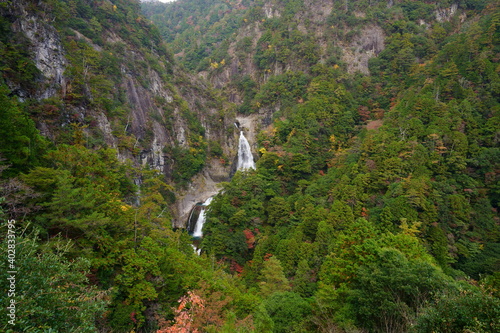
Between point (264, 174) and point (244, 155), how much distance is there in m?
14.5

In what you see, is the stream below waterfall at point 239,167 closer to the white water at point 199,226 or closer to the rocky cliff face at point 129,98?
the white water at point 199,226

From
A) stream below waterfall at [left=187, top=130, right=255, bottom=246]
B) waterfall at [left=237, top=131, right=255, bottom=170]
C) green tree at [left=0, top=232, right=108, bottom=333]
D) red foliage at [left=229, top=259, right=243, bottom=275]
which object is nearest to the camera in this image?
green tree at [left=0, top=232, right=108, bottom=333]

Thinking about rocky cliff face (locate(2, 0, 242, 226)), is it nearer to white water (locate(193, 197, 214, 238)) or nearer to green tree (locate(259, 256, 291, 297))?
white water (locate(193, 197, 214, 238))

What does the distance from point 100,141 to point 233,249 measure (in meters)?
18.1

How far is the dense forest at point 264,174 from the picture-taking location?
9.43 meters

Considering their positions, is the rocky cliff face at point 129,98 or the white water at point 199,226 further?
the white water at point 199,226

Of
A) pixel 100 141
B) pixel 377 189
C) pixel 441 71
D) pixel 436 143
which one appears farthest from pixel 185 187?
pixel 441 71

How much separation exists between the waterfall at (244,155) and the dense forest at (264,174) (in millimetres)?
1554

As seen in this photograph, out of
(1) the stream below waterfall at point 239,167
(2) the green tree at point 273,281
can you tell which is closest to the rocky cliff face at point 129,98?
(1) the stream below waterfall at point 239,167

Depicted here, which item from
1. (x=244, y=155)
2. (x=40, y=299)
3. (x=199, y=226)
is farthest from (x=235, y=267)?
(x=244, y=155)

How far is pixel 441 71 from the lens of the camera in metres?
31.3

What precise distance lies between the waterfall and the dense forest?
1.55m

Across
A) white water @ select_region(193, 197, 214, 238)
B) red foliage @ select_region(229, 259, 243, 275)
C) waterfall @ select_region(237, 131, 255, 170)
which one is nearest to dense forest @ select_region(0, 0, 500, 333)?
red foliage @ select_region(229, 259, 243, 275)

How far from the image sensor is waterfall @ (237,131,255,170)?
46406 mm
